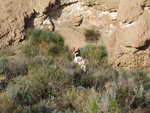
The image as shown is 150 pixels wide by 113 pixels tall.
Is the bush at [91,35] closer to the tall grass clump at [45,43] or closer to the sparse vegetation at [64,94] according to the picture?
the tall grass clump at [45,43]

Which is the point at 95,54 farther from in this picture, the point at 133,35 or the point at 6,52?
the point at 6,52

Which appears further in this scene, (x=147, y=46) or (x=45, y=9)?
(x=45, y=9)

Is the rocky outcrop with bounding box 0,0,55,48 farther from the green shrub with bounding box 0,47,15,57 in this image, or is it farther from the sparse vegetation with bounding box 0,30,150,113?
the sparse vegetation with bounding box 0,30,150,113

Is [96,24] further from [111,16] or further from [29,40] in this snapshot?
[29,40]

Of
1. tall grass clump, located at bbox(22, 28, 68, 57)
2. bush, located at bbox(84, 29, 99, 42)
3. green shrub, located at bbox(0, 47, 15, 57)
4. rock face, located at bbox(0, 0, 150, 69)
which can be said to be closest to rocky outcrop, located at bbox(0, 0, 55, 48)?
rock face, located at bbox(0, 0, 150, 69)

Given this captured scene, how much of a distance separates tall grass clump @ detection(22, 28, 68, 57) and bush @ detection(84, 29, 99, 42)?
149cm

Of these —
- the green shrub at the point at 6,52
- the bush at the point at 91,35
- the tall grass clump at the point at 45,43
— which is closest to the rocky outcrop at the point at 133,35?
the bush at the point at 91,35

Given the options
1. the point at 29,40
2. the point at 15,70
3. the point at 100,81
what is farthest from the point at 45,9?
the point at 100,81

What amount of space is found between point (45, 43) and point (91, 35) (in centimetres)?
270

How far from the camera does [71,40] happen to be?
9922 millimetres

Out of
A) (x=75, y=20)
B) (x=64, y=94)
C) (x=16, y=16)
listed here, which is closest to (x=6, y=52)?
(x=16, y=16)

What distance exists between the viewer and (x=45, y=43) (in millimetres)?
9617

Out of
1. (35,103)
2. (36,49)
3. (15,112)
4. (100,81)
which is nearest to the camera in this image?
(15,112)

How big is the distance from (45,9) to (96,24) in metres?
3.10
